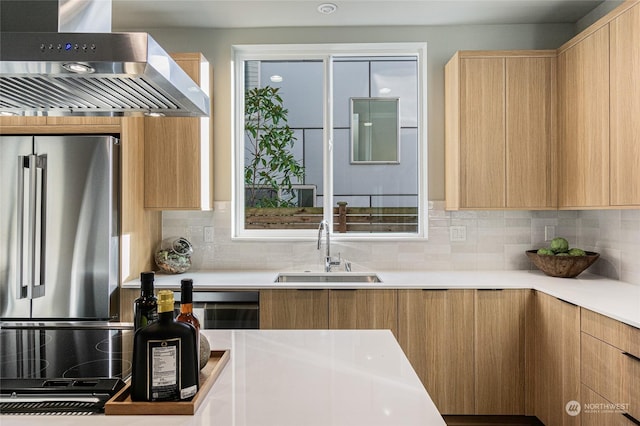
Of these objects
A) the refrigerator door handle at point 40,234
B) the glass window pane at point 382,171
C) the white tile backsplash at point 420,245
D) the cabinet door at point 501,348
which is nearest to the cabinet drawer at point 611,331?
A: the cabinet door at point 501,348

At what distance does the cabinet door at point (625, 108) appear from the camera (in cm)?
224

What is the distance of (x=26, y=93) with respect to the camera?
4.15ft

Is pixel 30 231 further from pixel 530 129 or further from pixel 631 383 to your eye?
pixel 530 129

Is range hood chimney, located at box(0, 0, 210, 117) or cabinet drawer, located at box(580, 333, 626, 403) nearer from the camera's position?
range hood chimney, located at box(0, 0, 210, 117)

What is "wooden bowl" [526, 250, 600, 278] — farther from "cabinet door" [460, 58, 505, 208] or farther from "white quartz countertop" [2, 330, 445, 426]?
"white quartz countertop" [2, 330, 445, 426]

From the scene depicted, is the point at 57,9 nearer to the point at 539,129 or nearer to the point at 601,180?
the point at 601,180

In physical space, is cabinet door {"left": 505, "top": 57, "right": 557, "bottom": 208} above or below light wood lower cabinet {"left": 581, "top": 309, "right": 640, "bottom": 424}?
above

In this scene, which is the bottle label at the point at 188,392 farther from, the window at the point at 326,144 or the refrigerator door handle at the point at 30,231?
the window at the point at 326,144

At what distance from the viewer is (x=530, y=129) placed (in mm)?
3008

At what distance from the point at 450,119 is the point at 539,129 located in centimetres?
58

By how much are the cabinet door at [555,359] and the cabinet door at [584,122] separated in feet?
2.24

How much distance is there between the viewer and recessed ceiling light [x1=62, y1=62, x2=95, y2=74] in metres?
0.99

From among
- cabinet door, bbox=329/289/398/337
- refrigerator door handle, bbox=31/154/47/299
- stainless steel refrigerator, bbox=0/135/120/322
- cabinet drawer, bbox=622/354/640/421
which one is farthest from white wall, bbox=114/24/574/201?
cabinet drawer, bbox=622/354/640/421

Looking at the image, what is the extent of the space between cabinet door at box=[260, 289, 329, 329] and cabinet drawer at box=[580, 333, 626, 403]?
134cm
